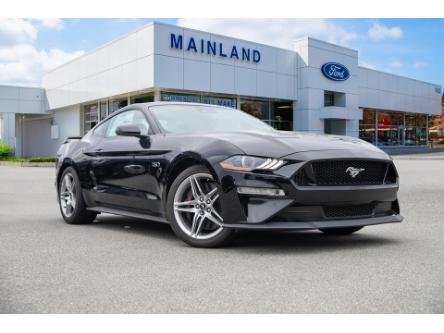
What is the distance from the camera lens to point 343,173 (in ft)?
16.5

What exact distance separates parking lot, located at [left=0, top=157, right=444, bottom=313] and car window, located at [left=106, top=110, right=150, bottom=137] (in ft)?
3.71

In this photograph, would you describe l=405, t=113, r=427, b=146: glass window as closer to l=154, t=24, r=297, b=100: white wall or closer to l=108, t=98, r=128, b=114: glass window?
l=154, t=24, r=297, b=100: white wall

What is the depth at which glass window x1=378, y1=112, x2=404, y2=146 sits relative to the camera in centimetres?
5191

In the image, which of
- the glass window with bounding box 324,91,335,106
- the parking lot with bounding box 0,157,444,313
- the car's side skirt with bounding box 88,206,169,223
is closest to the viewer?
the parking lot with bounding box 0,157,444,313

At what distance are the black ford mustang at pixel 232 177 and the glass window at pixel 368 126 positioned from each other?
143 ft

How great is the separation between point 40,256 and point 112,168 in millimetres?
1644

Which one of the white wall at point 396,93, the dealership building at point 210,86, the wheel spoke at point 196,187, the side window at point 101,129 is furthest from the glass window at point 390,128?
the wheel spoke at point 196,187

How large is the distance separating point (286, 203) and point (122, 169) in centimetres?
214

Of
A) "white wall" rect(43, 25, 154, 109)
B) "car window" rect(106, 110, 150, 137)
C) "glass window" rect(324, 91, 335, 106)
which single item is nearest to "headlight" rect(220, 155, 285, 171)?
"car window" rect(106, 110, 150, 137)

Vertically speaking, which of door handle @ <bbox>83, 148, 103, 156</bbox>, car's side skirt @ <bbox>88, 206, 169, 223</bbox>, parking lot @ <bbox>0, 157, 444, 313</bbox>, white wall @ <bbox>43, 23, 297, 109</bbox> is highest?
white wall @ <bbox>43, 23, 297, 109</bbox>

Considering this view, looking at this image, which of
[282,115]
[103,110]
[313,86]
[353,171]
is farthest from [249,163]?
[103,110]

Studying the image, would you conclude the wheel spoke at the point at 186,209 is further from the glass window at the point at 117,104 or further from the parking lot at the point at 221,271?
the glass window at the point at 117,104

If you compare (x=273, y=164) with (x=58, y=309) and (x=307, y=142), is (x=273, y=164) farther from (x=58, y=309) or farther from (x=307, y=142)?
(x=58, y=309)

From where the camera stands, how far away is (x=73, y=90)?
4250 centimetres
